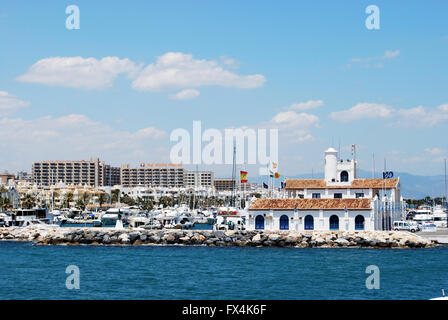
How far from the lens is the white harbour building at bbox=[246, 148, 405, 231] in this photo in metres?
64.6

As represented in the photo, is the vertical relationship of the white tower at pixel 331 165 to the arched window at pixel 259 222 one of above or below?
above

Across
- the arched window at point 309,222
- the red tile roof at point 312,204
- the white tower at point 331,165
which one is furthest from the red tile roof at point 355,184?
the arched window at point 309,222

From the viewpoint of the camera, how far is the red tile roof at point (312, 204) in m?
64.7

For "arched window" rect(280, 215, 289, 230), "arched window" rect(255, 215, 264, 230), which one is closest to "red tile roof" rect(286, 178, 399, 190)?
"arched window" rect(280, 215, 289, 230)

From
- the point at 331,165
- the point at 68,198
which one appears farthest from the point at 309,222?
the point at 68,198

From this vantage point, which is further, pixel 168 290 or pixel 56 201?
pixel 56 201

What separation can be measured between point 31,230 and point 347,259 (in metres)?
46.5

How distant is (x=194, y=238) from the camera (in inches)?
2660

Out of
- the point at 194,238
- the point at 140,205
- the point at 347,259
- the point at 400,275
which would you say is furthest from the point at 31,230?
the point at 140,205

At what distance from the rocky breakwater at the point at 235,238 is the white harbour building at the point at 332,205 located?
1.54m

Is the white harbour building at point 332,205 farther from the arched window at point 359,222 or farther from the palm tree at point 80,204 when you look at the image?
the palm tree at point 80,204

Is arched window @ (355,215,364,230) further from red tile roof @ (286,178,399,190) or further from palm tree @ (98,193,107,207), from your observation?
palm tree @ (98,193,107,207)

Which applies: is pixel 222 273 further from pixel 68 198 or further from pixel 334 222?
pixel 68 198
